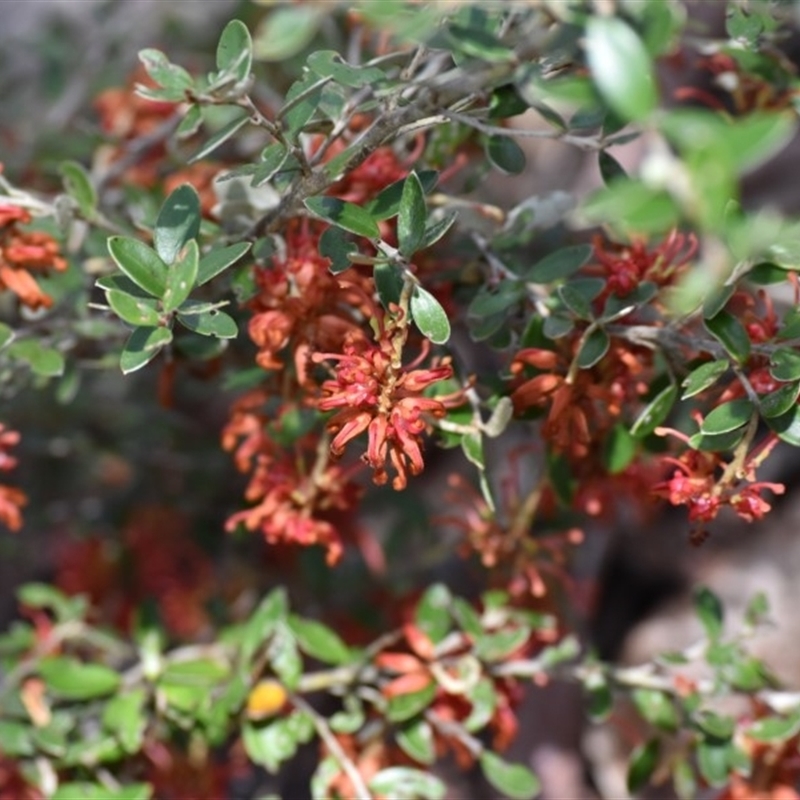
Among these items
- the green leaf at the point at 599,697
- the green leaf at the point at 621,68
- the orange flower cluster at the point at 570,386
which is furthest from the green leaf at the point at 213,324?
the green leaf at the point at 599,697

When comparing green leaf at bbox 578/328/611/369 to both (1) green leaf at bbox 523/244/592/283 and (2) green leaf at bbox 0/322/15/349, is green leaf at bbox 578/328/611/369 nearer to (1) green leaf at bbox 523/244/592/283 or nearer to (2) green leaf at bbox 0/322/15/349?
(1) green leaf at bbox 523/244/592/283

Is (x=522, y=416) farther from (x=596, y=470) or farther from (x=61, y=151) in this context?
(x=61, y=151)

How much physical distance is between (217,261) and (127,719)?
52 cm

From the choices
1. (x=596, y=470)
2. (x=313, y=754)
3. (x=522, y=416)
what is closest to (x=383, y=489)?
(x=313, y=754)

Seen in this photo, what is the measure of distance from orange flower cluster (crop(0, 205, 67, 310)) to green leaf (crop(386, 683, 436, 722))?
471 mm

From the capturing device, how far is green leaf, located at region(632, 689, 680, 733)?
1135 millimetres

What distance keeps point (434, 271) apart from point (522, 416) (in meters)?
0.16

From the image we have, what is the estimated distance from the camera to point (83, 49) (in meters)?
1.80

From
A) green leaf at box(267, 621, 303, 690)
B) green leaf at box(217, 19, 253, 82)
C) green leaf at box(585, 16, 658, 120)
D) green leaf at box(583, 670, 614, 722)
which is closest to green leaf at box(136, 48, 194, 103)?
green leaf at box(217, 19, 253, 82)

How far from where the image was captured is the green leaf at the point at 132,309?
0.78 m

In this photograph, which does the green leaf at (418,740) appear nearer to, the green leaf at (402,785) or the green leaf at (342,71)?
the green leaf at (402,785)

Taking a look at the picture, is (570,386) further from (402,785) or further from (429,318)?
(402,785)

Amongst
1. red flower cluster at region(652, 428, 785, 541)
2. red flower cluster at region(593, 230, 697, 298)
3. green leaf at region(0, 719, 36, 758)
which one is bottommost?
green leaf at region(0, 719, 36, 758)

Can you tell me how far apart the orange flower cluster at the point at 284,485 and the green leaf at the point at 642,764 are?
387 millimetres
